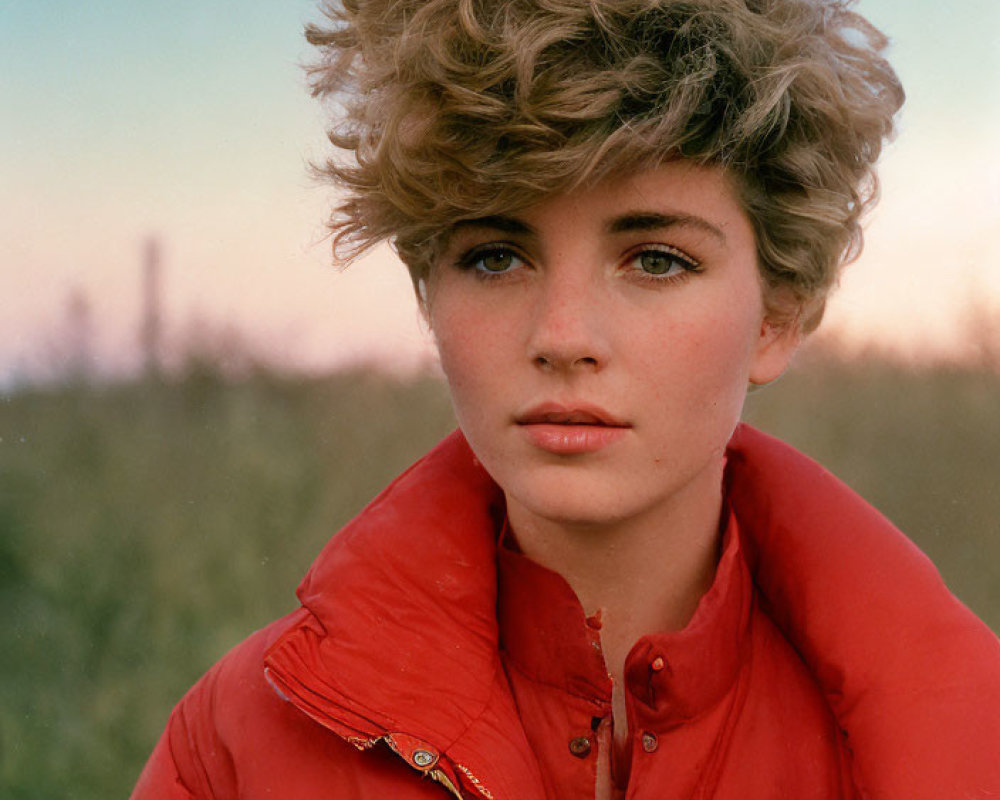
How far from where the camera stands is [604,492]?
161 cm

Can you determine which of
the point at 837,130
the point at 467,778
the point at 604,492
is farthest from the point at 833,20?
the point at 467,778

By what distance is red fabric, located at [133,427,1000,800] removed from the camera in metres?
1.63

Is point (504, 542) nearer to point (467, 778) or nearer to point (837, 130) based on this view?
point (467, 778)

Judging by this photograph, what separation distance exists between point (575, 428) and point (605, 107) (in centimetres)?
41

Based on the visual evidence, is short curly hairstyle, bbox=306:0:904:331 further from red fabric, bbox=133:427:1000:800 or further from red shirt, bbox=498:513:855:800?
red shirt, bbox=498:513:855:800

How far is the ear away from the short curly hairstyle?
1.9 inches

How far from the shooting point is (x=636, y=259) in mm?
1640

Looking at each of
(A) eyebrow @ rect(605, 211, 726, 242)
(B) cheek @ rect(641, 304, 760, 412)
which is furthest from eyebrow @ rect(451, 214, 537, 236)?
(B) cheek @ rect(641, 304, 760, 412)

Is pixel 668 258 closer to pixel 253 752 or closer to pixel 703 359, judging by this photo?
pixel 703 359

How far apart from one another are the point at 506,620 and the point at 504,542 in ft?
0.41

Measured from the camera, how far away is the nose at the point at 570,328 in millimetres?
1554

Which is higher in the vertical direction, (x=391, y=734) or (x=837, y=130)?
(x=837, y=130)

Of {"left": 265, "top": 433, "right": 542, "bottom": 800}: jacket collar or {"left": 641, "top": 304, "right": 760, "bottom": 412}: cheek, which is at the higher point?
{"left": 641, "top": 304, "right": 760, "bottom": 412}: cheek

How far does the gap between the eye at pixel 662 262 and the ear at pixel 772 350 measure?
23cm
